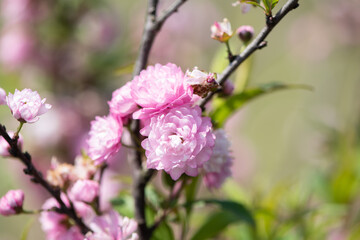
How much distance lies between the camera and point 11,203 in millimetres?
530

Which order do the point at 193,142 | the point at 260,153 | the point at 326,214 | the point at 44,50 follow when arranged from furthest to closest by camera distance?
the point at 260,153 → the point at 44,50 → the point at 326,214 → the point at 193,142

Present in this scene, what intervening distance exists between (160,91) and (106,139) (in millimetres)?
98

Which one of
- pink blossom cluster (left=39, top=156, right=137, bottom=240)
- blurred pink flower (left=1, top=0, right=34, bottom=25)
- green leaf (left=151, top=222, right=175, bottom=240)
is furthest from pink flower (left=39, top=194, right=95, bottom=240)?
blurred pink flower (left=1, top=0, right=34, bottom=25)

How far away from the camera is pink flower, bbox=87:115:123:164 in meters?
0.50

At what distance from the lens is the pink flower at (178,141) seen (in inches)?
17.4

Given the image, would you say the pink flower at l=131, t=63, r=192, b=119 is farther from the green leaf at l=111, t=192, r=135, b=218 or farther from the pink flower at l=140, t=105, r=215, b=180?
the green leaf at l=111, t=192, r=135, b=218

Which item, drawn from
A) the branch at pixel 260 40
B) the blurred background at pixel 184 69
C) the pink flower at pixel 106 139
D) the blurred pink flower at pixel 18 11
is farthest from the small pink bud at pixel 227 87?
the blurred pink flower at pixel 18 11

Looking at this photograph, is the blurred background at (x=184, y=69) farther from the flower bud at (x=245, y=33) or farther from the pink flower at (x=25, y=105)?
the pink flower at (x=25, y=105)

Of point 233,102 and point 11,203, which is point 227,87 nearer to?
point 233,102

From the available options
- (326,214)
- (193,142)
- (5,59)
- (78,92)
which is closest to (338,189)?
(326,214)

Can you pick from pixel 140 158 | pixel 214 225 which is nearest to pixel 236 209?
pixel 214 225

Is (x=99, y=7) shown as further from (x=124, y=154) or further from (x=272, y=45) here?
(x=272, y=45)

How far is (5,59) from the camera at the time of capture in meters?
1.60

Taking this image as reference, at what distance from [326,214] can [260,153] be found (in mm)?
1823
